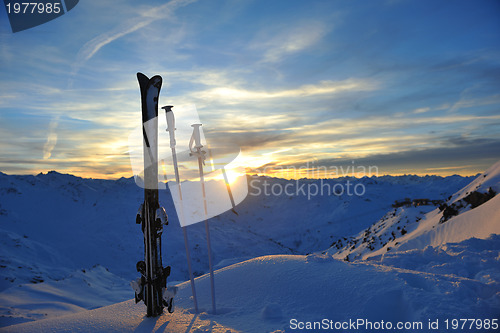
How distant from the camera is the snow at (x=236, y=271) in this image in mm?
4930

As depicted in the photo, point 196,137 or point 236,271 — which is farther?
point 236,271

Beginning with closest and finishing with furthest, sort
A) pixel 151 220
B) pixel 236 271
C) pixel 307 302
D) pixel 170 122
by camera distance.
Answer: pixel 151 220 → pixel 170 122 → pixel 307 302 → pixel 236 271

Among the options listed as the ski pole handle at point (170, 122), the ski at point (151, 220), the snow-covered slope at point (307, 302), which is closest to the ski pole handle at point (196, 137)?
the ski pole handle at point (170, 122)

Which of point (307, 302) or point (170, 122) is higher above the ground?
point (170, 122)

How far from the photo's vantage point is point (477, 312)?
4.69 m

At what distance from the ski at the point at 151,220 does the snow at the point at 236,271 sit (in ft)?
1.21

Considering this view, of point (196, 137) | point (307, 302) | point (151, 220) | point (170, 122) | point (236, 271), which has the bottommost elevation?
point (307, 302)

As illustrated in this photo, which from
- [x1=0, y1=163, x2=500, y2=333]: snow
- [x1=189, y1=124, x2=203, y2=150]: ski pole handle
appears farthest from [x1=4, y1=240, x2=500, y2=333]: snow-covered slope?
[x1=189, y1=124, x2=203, y2=150]: ski pole handle

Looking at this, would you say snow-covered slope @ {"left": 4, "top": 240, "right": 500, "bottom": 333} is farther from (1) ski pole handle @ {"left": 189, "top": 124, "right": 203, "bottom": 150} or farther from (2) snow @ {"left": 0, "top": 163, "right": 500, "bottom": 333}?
(1) ski pole handle @ {"left": 189, "top": 124, "right": 203, "bottom": 150}

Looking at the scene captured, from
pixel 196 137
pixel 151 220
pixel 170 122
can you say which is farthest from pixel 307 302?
pixel 170 122

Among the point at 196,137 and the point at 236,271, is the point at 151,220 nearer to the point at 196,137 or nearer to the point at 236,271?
the point at 196,137

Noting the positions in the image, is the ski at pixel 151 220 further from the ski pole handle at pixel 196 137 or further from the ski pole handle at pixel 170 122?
the ski pole handle at pixel 196 137

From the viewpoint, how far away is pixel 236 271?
690cm

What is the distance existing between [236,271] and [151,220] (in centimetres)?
272
